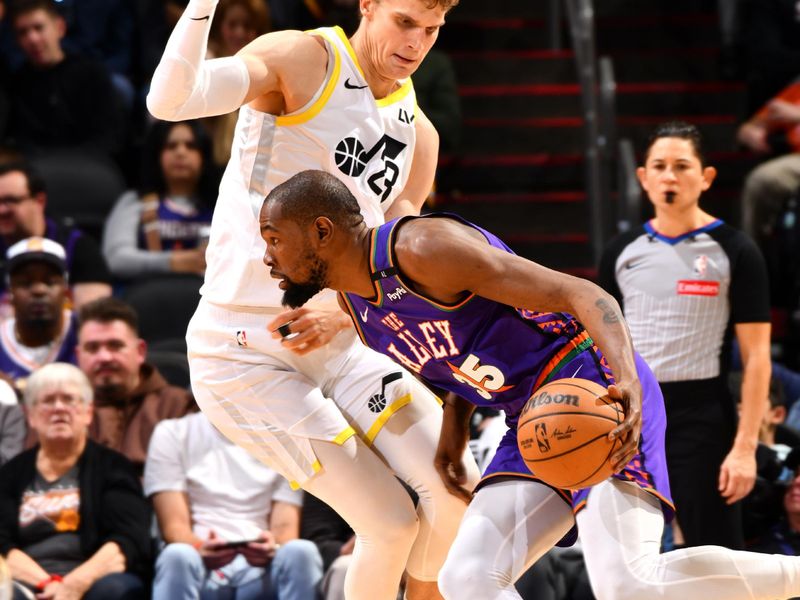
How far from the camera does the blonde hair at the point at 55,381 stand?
6.04 m

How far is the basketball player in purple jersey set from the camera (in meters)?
3.62

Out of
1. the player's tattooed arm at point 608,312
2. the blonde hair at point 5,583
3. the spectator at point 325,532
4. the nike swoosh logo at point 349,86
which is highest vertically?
the nike swoosh logo at point 349,86

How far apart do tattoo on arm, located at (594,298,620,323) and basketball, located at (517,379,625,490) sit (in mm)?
204

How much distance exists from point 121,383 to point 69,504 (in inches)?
31.6

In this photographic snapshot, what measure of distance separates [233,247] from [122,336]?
8.38 ft

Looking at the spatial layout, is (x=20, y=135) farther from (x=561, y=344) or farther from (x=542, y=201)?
(x=561, y=344)

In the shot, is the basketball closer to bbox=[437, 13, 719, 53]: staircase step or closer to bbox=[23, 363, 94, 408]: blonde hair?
bbox=[23, 363, 94, 408]: blonde hair

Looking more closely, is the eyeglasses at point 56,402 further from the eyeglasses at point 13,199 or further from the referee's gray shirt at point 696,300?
the referee's gray shirt at point 696,300

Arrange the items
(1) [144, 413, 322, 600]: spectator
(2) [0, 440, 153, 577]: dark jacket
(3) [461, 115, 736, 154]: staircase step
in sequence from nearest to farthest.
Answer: (1) [144, 413, 322, 600]: spectator
(2) [0, 440, 153, 577]: dark jacket
(3) [461, 115, 736, 154]: staircase step

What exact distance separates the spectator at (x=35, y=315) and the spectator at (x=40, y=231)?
33cm

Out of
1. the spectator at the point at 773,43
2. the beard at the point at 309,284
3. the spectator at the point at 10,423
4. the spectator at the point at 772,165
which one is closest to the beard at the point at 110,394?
the spectator at the point at 10,423

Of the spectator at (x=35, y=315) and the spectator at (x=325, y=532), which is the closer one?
the spectator at (x=325, y=532)

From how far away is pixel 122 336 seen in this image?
6.56 meters

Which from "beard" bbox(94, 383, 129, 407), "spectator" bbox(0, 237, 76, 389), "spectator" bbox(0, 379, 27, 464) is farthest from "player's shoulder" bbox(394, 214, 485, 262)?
"spectator" bbox(0, 237, 76, 389)
